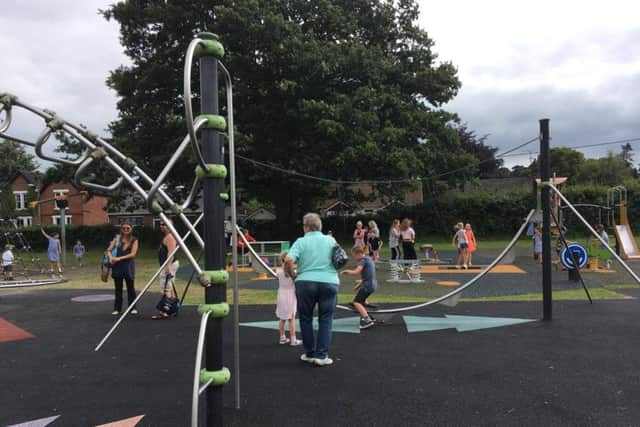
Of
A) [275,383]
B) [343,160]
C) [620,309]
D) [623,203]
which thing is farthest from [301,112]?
[275,383]

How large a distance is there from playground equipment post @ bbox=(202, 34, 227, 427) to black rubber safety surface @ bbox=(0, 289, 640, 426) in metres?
1.38

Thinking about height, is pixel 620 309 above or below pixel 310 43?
below

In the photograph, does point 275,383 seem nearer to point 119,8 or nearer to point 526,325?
point 526,325

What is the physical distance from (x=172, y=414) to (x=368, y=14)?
25350 mm

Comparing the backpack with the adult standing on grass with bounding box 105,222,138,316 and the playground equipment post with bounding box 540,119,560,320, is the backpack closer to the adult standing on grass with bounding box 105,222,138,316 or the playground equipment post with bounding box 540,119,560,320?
the playground equipment post with bounding box 540,119,560,320

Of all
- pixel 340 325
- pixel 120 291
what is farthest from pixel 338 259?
pixel 120 291

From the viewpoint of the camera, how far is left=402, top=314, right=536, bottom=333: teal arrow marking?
22.6ft

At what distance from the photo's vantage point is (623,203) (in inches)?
743

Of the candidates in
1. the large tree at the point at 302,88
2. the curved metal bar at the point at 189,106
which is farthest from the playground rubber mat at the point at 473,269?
the curved metal bar at the point at 189,106

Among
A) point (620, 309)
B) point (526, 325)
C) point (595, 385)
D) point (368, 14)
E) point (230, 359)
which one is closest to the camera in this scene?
point (595, 385)

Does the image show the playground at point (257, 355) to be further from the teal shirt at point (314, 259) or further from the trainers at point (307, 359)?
the teal shirt at point (314, 259)

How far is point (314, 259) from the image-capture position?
203 inches

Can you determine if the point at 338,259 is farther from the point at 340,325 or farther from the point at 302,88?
the point at 302,88

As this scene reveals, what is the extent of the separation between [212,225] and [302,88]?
20.5 m
